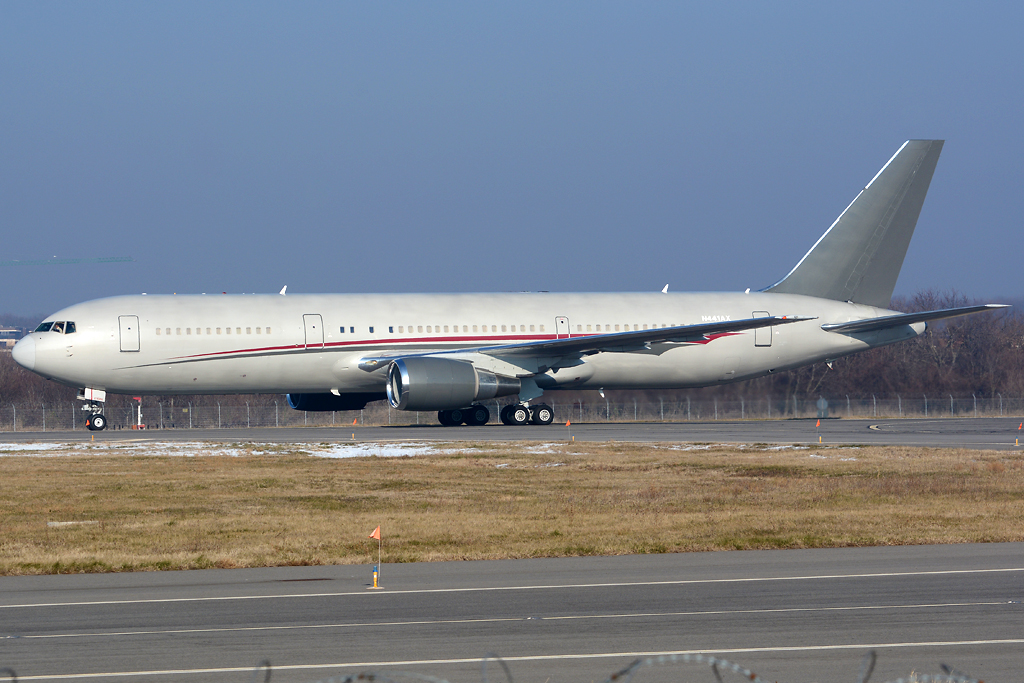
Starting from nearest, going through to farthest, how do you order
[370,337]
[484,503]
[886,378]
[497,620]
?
1. [497,620]
2. [484,503]
3. [370,337]
4. [886,378]

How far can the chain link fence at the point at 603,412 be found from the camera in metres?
47.0

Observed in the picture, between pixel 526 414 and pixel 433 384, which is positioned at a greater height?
pixel 433 384

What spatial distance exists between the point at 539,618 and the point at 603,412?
39976mm

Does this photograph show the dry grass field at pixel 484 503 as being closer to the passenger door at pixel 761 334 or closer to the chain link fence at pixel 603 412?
the passenger door at pixel 761 334

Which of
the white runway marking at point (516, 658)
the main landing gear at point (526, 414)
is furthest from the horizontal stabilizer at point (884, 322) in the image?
the white runway marking at point (516, 658)

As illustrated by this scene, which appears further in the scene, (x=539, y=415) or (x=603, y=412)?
(x=603, y=412)

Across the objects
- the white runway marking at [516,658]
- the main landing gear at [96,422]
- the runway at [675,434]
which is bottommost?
the white runway marking at [516,658]

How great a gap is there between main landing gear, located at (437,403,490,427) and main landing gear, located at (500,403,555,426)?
2.20 feet

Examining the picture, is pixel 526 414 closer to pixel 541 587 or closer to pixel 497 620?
pixel 541 587

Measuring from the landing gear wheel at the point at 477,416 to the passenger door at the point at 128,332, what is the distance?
11.3 metres

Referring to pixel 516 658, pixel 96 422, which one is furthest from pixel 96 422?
pixel 516 658

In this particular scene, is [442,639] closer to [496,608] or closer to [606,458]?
[496,608]

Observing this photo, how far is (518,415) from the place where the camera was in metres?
39.7

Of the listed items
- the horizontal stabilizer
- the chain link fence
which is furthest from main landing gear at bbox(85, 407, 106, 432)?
the horizontal stabilizer
